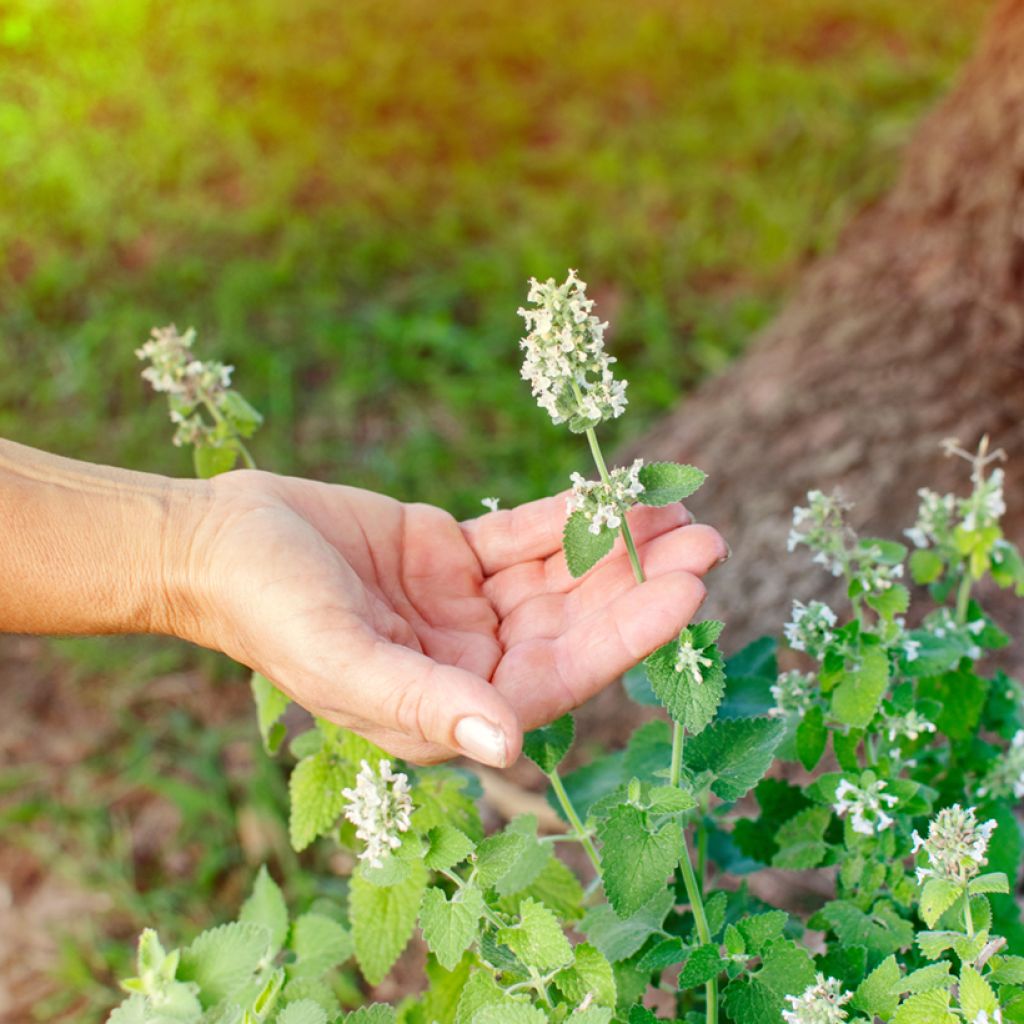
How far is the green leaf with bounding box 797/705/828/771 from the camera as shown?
1.52 meters

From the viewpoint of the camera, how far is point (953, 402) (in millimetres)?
2840

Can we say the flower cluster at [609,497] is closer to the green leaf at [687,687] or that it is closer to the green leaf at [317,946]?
the green leaf at [687,687]

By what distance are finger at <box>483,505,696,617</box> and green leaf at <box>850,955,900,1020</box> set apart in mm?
547

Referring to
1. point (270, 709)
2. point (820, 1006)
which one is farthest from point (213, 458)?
point (820, 1006)

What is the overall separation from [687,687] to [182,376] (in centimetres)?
84

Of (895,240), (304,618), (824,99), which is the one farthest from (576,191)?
(304,618)

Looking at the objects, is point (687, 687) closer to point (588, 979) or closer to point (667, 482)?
point (667, 482)

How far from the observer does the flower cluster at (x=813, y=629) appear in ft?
4.95

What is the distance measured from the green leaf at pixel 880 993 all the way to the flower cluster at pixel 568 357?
64 cm

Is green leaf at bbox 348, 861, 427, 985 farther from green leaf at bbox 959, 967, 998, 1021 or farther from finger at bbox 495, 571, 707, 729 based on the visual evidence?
green leaf at bbox 959, 967, 998, 1021

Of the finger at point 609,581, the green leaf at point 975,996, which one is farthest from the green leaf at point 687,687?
the green leaf at point 975,996

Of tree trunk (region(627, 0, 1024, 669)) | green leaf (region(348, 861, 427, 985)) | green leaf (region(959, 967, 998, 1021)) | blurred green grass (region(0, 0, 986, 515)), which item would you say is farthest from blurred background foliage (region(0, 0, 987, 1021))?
green leaf (region(959, 967, 998, 1021))

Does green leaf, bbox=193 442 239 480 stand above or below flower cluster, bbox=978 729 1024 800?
above

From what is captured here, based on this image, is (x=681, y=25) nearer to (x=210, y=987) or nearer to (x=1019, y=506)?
(x=1019, y=506)
